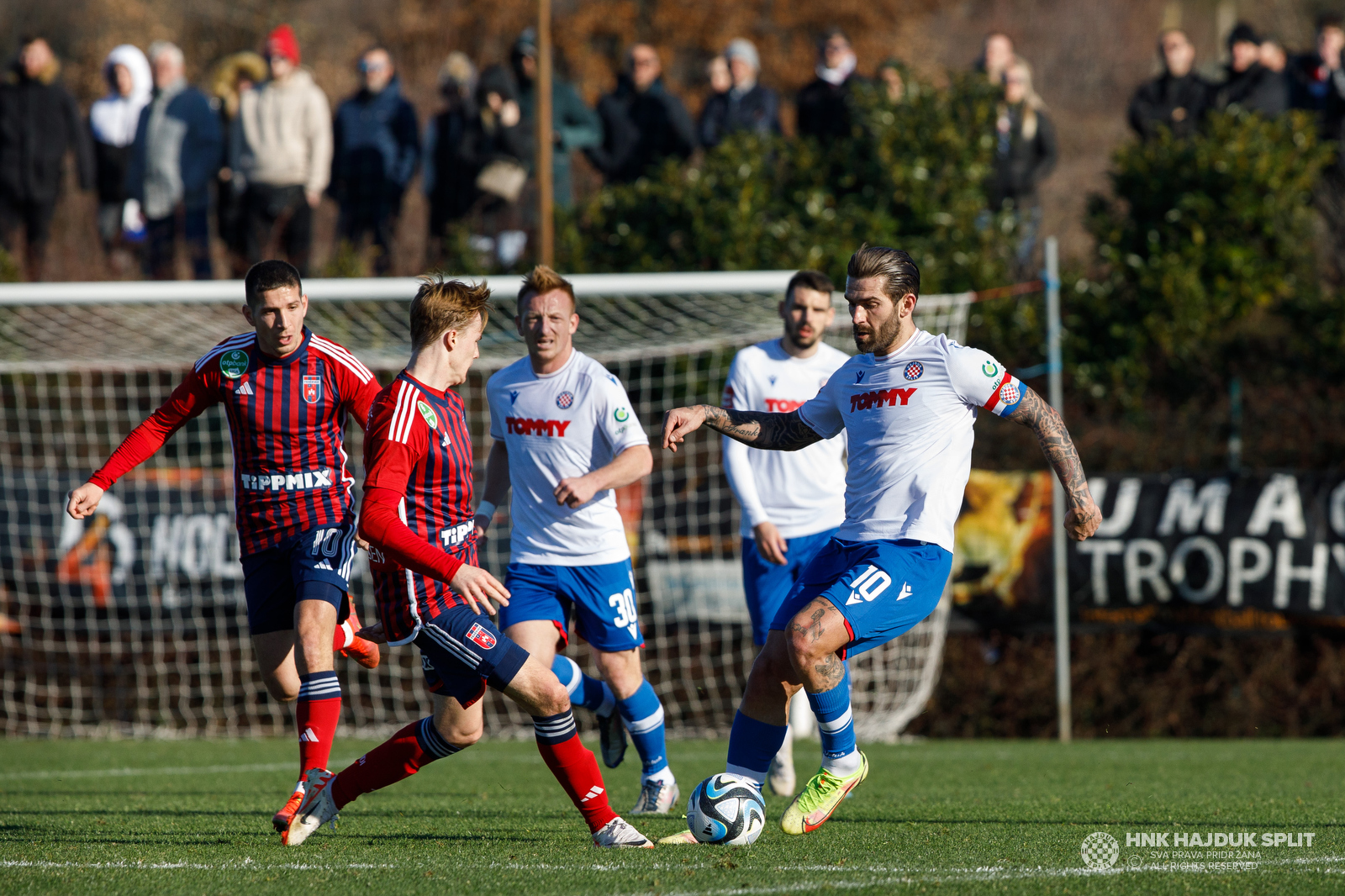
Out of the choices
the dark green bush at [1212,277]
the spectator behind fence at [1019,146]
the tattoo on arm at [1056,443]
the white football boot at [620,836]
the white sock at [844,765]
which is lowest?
the white football boot at [620,836]

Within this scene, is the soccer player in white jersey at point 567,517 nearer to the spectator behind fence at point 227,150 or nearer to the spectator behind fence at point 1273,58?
the spectator behind fence at point 227,150

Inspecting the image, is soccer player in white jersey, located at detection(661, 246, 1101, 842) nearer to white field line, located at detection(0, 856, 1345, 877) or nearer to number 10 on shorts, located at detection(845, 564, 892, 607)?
number 10 on shorts, located at detection(845, 564, 892, 607)

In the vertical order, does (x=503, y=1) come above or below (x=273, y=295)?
above

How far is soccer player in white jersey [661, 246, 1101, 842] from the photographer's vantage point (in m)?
5.18

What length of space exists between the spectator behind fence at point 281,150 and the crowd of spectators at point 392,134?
0.05 ft

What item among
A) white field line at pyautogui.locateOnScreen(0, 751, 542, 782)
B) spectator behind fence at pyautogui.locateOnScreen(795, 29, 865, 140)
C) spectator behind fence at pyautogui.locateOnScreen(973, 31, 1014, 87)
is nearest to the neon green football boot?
white field line at pyautogui.locateOnScreen(0, 751, 542, 782)

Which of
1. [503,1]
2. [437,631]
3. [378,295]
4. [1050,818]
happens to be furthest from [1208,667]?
[503,1]

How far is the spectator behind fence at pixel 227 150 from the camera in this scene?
13289 mm

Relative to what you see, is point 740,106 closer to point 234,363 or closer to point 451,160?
point 451,160

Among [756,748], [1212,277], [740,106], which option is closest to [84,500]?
[756,748]

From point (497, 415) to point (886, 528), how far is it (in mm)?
2058

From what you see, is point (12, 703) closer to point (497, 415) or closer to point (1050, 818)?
point (497, 415)

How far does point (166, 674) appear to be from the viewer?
11.9 metres

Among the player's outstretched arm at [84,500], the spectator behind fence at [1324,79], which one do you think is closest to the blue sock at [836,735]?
the player's outstretched arm at [84,500]
